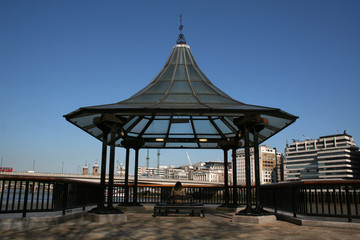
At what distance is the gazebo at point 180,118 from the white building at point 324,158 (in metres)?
146

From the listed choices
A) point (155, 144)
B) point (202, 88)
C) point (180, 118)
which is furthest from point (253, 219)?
point (155, 144)

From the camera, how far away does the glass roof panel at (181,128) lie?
639 inches

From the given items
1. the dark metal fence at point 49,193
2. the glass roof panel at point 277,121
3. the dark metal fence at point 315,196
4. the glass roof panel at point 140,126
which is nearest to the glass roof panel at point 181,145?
the glass roof panel at point 140,126

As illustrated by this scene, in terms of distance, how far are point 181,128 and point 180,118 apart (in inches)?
34.6

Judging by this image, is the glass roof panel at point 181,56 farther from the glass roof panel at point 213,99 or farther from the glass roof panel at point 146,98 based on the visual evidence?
the glass roof panel at point 146,98

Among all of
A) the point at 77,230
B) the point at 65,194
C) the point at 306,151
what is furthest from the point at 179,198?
the point at 306,151

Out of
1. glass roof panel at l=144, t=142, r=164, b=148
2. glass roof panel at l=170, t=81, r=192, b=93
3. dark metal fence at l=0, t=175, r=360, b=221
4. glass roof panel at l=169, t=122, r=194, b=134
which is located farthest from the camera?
glass roof panel at l=144, t=142, r=164, b=148

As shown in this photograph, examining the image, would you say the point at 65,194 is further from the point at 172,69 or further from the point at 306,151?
the point at 306,151

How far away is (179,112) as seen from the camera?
10.3 metres

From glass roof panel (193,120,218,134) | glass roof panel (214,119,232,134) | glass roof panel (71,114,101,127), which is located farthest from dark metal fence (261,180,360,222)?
glass roof panel (71,114,101,127)

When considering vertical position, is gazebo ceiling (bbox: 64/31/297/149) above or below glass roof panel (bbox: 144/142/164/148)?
above

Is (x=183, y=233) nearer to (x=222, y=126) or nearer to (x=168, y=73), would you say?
(x=168, y=73)

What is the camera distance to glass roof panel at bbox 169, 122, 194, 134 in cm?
1623

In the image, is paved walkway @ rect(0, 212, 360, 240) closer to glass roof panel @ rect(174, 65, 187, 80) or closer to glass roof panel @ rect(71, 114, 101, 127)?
glass roof panel @ rect(71, 114, 101, 127)
